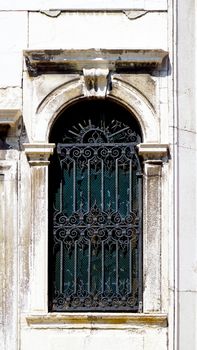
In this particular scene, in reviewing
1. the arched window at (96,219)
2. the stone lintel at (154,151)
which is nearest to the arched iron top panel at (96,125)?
the arched window at (96,219)

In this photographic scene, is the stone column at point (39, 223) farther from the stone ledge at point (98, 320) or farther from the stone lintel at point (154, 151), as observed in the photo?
the stone lintel at point (154, 151)

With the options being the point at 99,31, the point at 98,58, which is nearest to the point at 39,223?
the point at 98,58

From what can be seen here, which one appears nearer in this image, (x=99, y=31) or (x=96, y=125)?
(x=99, y=31)

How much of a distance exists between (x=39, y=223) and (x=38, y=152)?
73 centimetres

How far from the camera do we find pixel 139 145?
13.2 meters

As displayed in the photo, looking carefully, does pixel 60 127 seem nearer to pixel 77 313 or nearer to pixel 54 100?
pixel 54 100

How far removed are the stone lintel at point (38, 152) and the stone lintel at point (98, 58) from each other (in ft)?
2.75

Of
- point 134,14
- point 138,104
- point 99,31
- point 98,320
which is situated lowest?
point 98,320

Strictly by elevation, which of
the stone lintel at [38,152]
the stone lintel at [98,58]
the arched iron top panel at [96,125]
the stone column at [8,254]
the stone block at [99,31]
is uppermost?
the stone block at [99,31]

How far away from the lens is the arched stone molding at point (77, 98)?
43.5 ft

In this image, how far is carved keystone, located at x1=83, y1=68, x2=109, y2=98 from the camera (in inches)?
519

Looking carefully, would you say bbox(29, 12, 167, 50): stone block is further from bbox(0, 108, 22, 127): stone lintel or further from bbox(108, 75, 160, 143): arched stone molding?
bbox(0, 108, 22, 127): stone lintel

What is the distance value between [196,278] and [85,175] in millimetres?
1582

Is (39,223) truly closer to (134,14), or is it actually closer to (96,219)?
(96,219)
